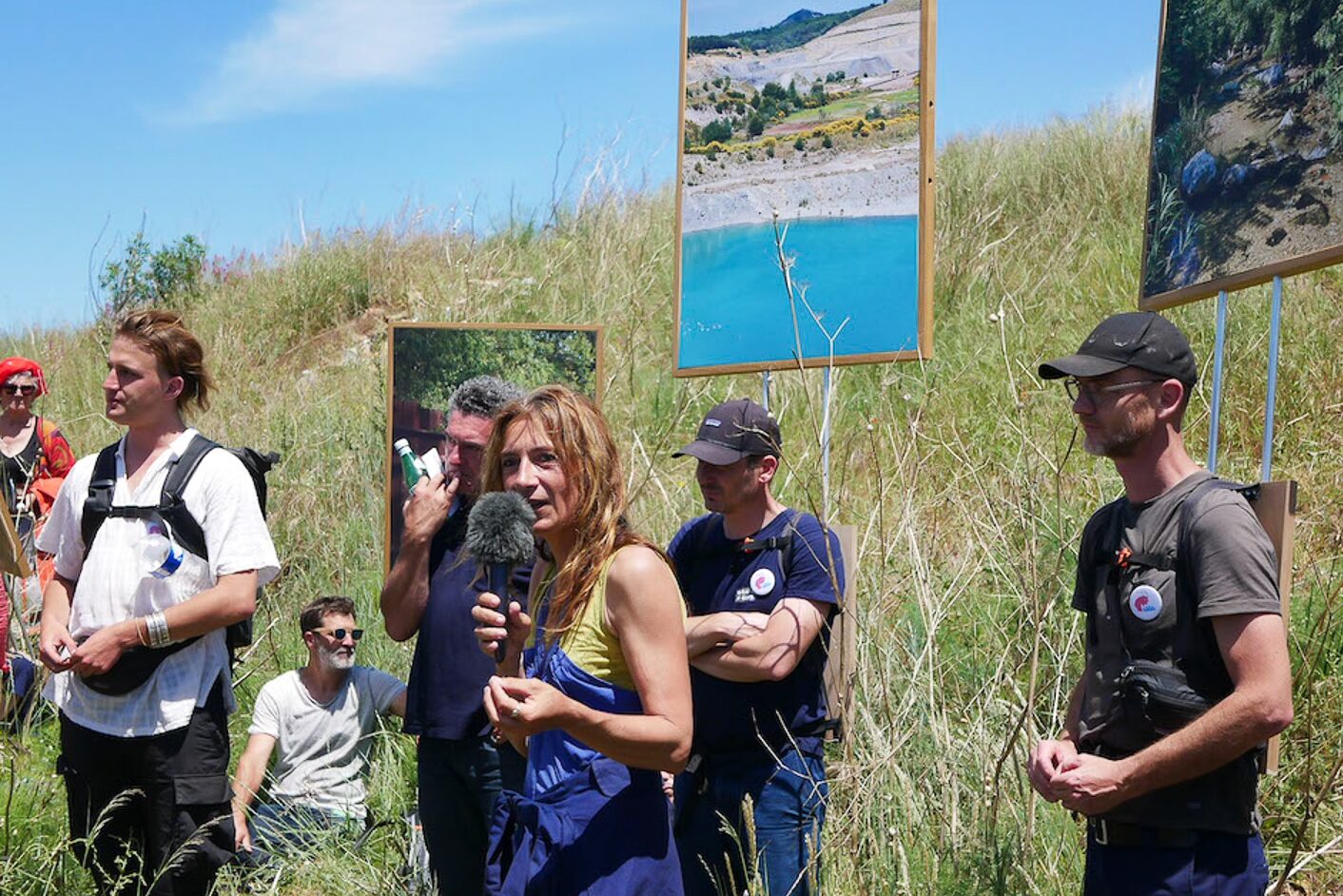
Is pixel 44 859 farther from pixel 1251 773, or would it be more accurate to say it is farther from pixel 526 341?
pixel 1251 773

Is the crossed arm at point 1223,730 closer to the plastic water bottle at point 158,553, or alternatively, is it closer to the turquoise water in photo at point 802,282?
the turquoise water in photo at point 802,282

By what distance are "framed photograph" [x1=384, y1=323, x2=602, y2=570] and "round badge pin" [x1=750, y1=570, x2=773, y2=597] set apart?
73.6 inches

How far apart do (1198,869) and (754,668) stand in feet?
4.35

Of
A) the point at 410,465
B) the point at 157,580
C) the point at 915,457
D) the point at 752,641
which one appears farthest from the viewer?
the point at 410,465

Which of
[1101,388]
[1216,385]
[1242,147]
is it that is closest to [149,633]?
[1101,388]

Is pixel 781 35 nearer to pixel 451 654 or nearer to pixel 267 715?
pixel 451 654

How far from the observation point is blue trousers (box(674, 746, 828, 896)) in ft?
12.3

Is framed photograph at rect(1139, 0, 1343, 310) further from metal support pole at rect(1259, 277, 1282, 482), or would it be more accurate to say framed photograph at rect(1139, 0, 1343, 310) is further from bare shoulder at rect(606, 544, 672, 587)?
bare shoulder at rect(606, 544, 672, 587)

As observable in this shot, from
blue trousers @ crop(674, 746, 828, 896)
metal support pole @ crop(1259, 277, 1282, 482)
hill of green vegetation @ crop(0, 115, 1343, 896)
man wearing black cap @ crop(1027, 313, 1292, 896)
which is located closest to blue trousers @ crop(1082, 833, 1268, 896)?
man wearing black cap @ crop(1027, 313, 1292, 896)

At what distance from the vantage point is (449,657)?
160 inches

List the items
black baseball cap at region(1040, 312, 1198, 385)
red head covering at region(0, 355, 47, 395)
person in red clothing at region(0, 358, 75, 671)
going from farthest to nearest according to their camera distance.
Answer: red head covering at region(0, 355, 47, 395) → person in red clothing at region(0, 358, 75, 671) → black baseball cap at region(1040, 312, 1198, 385)

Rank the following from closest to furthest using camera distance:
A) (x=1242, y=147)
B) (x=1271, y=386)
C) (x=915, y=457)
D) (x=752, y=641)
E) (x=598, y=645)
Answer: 1. (x=598, y=645)
2. (x=1271, y=386)
3. (x=1242, y=147)
4. (x=752, y=641)
5. (x=915, y=457)

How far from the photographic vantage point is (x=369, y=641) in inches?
263

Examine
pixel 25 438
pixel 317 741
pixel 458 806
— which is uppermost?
pixel 25 438
